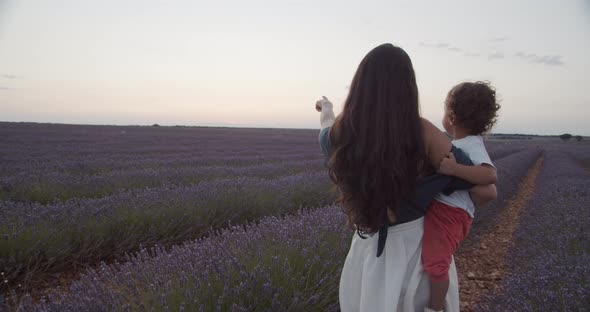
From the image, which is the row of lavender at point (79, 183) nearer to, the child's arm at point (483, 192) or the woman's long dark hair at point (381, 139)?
the woman's long dark hair at point (381, 139)

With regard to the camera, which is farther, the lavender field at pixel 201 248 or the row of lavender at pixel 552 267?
the row of lavender at pixel 552 267

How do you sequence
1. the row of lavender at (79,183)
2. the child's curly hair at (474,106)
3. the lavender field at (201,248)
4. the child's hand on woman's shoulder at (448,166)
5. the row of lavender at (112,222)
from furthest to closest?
the row of lavender at (79,183) < the row of lavender at (112,222) < the lavender field at (201,248) < the child's curly hair at (474,106) < the child's hand on woman's shoulder at (448,166)

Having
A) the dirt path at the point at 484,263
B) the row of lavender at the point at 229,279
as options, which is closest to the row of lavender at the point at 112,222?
the row of lavender at the point at 229,279

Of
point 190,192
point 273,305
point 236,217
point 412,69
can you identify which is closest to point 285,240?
point 273,305

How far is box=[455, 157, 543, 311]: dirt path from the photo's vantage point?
2.81m

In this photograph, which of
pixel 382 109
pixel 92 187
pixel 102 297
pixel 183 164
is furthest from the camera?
pixel 183 164

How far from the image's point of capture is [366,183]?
1.20 metres

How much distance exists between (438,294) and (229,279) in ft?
3.07

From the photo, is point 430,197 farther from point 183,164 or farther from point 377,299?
point 183,164

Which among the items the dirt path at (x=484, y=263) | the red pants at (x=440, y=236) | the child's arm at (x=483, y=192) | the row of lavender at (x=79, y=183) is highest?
the child's arm at (x=483, y=192)

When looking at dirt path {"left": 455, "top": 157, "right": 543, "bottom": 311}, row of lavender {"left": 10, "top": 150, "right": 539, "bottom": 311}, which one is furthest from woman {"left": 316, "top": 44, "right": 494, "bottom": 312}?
dirt path {"left": 455, "top": 157, "right": 543, "bottom": 311}

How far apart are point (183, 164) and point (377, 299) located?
352 inches

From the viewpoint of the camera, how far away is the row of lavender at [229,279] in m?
1.45

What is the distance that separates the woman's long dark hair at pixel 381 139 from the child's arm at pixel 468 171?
0.30ft
